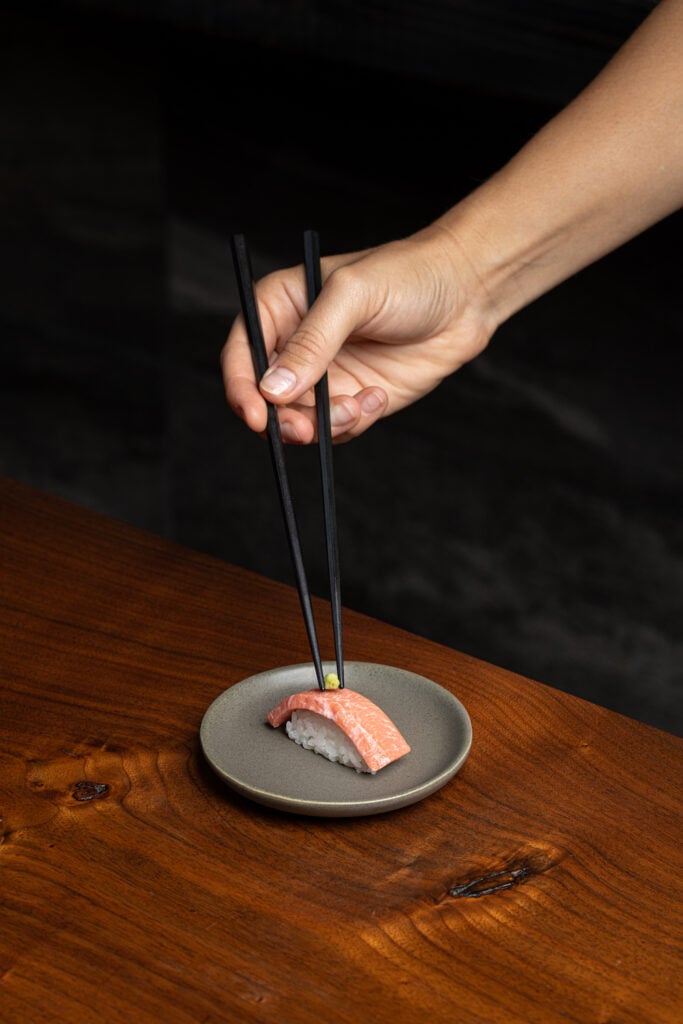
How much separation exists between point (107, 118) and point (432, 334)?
75.6 inches

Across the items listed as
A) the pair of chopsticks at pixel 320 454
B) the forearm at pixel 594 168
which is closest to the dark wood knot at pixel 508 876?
the pair of chopsticks at pixel 320 454

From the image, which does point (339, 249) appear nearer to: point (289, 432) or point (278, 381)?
point (289, 432)

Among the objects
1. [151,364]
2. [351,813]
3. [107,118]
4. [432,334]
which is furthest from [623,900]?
[107,118]

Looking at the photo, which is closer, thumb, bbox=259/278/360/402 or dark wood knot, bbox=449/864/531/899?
dark wood knot, bbox=449/864/531/899

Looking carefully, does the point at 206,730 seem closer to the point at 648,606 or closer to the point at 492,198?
the point at 492,198

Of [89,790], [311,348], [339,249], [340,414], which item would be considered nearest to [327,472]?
[311,348]

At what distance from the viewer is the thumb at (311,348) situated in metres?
1.22

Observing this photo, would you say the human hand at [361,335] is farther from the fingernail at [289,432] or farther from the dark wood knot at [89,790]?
the dark wood knot at [89,790]

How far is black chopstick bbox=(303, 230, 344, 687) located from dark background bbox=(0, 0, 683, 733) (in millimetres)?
827

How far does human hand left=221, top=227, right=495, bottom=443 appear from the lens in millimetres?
1265

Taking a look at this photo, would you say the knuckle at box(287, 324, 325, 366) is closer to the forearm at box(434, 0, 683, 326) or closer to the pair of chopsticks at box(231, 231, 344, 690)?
the pair of chopsticks at box(231, 231, 344, 690)

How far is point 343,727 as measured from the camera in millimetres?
1022

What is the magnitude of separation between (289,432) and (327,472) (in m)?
0.16

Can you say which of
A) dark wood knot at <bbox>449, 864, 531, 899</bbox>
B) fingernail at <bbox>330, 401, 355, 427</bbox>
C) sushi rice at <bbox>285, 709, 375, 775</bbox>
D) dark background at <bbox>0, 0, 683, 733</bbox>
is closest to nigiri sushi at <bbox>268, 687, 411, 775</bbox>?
sushi rice at <bbox>285, 709, 375, 775</bbox>
